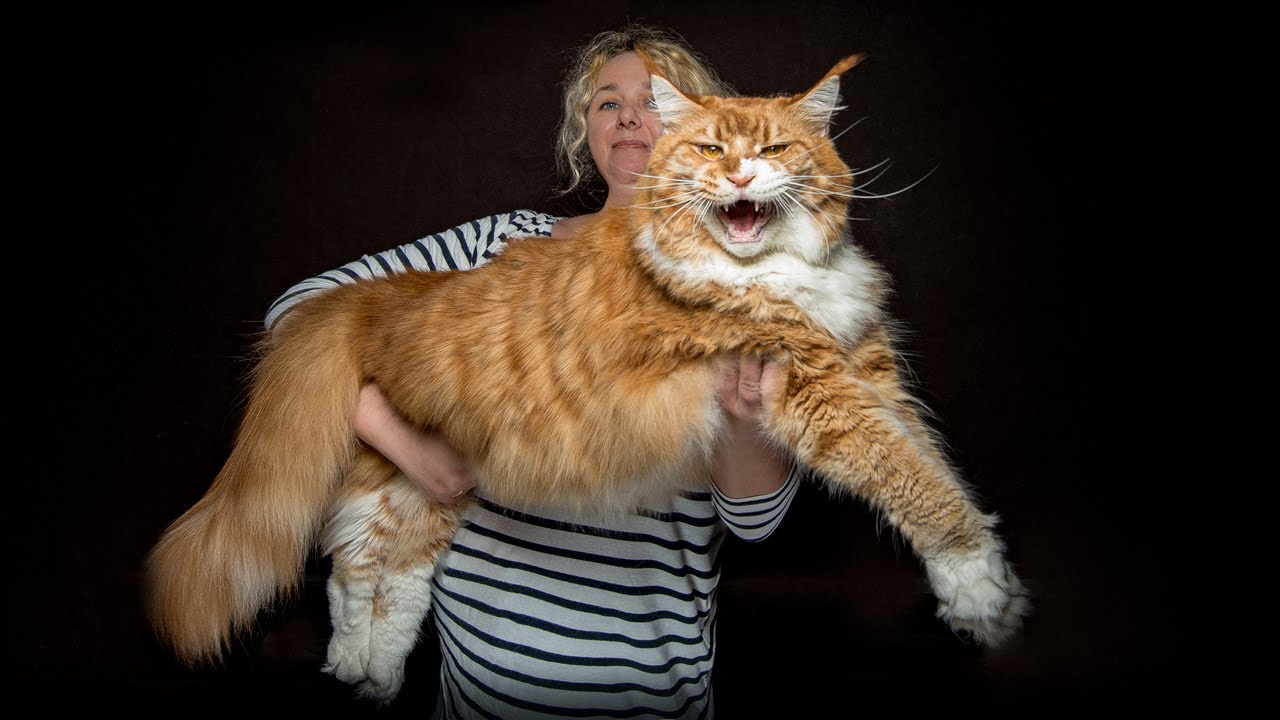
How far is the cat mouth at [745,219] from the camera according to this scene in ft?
4.50

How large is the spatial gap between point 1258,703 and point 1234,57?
1.50 m

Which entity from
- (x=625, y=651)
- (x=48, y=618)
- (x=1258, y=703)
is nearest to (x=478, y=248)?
(x=625, y=651)

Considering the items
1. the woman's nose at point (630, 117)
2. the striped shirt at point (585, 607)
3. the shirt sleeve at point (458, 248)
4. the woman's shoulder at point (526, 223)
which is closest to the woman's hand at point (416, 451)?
the striped shirt at point (585, 607)

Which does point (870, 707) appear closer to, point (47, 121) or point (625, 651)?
point (625, 651)

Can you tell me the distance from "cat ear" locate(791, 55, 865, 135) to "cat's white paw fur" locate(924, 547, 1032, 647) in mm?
724

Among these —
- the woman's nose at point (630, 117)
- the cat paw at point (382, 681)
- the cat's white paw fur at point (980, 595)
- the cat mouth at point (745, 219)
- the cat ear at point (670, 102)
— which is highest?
the cat ear at point (670, 102)

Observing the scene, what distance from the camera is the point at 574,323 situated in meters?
1.50

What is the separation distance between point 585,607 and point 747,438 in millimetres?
486

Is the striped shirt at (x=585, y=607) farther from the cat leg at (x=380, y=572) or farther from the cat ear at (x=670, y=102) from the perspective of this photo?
the cat ear at (x=670, y=102)

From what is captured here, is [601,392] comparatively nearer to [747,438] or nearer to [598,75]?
[747,438]

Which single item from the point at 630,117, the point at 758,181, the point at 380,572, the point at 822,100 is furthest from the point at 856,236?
the point at 380,572

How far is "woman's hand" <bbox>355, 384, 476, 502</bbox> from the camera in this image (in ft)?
5.60

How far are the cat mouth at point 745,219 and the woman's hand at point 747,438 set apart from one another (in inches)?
7.5

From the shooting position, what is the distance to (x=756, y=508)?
1.60m
